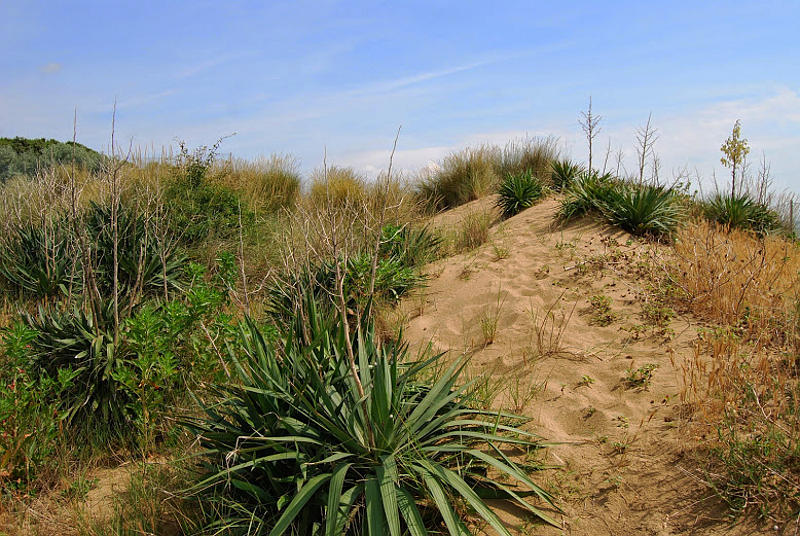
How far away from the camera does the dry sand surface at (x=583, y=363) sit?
3240 mm

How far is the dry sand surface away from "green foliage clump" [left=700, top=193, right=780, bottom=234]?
234cm

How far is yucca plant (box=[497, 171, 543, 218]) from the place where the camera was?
1071 cm

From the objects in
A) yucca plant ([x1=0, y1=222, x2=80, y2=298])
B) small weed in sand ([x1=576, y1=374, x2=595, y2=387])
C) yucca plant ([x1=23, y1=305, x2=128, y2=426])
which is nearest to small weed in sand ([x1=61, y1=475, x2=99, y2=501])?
yucca plant ([x1=23, y1=305, x2=128, y2=426])

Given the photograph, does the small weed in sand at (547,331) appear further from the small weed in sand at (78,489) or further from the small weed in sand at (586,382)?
the small weed in sand at (78,489)

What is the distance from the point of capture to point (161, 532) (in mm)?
3184

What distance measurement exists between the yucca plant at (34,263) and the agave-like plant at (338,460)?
17.9 ft

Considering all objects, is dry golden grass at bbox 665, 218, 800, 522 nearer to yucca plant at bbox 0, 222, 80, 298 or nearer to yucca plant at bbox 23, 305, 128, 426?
yucca plant at bbox 23, 305, 128, 426

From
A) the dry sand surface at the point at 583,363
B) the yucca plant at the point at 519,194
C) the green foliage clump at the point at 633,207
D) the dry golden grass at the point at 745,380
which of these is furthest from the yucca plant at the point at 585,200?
the dry golden grass at the point at 745,380

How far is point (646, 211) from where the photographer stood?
27.0 feet

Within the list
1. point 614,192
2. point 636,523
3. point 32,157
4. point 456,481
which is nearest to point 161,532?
point 456,481

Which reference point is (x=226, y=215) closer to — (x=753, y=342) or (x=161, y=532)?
(x=161, y=532)

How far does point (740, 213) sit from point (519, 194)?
3.72 m

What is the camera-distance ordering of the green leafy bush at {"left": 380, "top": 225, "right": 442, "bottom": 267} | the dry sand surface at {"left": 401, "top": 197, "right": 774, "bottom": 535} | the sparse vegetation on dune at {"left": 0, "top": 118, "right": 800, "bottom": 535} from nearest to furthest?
the sparse vegetation on dune at {"left": 0, "top": 118, "right": 800, "bottom": 535}, the dry sand surface at {"left": 401, "top": 197, "right": 774, "bottom": 535}, the green leafy bush at {"left": 380, "top": 225, "right": 442, "bottom": 267}

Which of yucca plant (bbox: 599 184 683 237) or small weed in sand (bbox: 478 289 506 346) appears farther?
yucca plant (bbox: 599 184 683 237)
